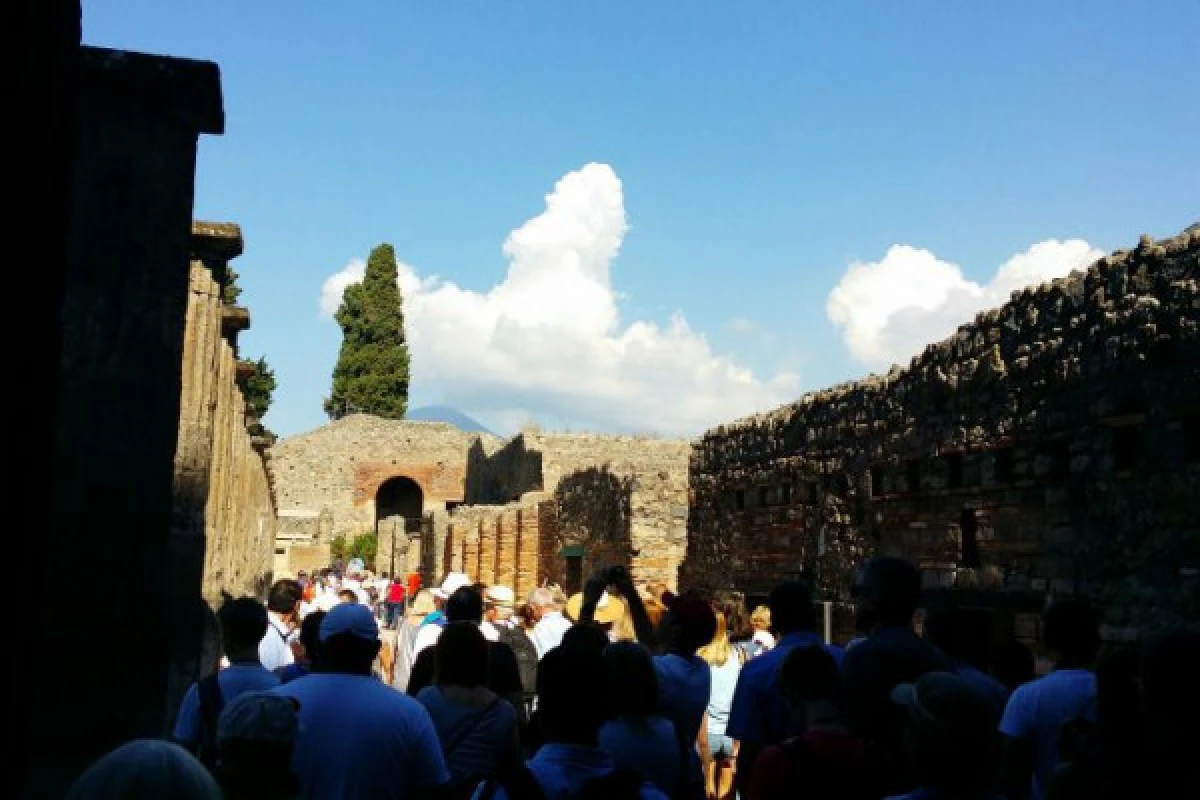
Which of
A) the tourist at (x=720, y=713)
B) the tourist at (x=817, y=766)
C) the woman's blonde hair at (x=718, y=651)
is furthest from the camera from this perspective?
the woman's blonde hair at (x=718, y=651)

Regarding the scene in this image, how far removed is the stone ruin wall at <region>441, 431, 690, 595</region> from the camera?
841 inches

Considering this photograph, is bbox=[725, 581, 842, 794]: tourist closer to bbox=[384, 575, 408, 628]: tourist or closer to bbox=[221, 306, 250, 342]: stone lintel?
bbox=[221, 306, 250, 342]: stone lintel

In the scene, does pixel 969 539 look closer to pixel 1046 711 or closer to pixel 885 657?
pixel 1046 711

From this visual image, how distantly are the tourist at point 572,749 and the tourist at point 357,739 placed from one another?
0.33m

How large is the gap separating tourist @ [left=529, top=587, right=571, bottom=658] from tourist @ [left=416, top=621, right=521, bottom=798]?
12.3 feet

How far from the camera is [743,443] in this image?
18281mm

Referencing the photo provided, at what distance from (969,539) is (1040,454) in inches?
A: 55.4

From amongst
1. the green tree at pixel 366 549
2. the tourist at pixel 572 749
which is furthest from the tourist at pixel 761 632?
the green tree at pixel 366 549

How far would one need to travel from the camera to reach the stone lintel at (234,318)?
11781 mm

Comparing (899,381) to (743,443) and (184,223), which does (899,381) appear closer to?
(743,443)

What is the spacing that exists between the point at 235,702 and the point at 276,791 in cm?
25

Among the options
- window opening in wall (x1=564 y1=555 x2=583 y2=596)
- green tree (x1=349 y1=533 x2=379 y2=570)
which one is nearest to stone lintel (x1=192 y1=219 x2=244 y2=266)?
window opening in wall (x1=564 y1=555 x2=583 y2=596)

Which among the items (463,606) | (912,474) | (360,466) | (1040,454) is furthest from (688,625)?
(360,466)

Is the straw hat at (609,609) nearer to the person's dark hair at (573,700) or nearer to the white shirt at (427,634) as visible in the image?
the white shirt at (427,634)
